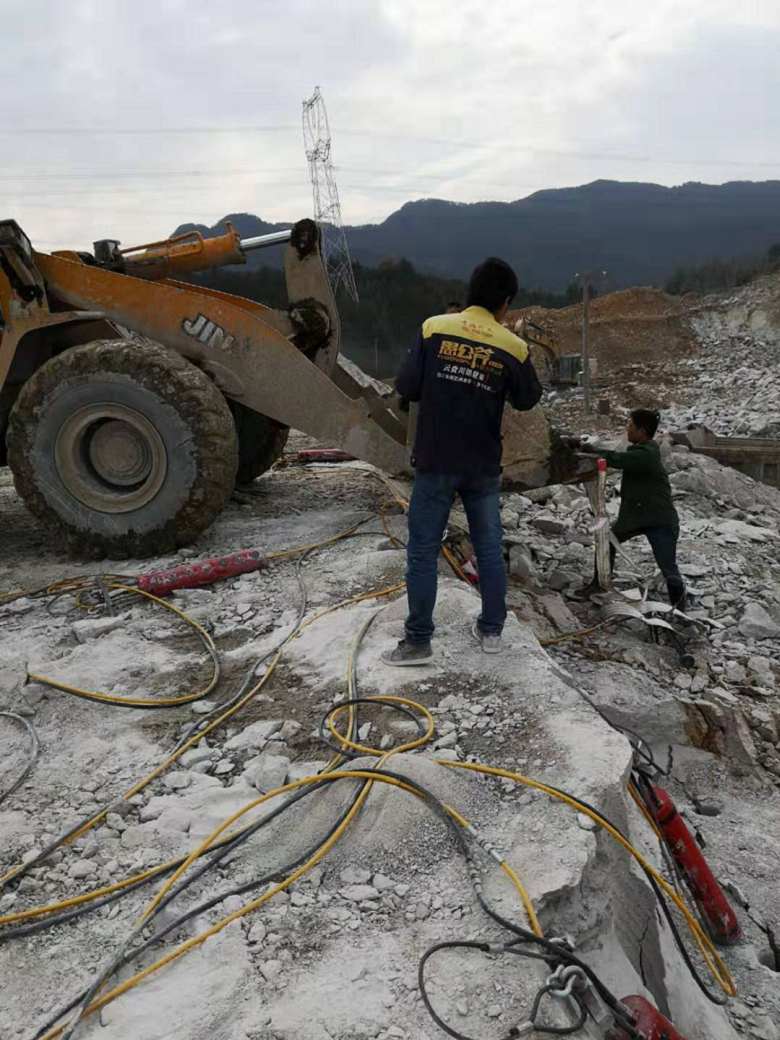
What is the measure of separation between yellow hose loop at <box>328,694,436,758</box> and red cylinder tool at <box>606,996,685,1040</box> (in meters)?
1.10

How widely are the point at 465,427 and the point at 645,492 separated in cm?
290

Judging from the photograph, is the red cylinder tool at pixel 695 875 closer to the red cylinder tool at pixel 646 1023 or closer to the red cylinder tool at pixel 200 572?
the red cylinder tool at pixel 646 1023

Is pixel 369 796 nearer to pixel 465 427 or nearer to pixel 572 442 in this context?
pixel 465 427

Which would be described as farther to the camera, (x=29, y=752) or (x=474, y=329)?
(x=474, y=329)

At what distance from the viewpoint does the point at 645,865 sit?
9.25 ft

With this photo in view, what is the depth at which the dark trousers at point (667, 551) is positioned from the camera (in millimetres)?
6223

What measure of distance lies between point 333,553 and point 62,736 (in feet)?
7.70

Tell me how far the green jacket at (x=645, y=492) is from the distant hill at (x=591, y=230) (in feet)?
310

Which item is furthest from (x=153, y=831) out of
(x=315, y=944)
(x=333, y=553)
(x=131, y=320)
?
(x=131, y=320)

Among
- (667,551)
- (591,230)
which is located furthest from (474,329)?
(591,230)

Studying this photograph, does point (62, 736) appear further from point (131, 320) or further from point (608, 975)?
point (131, 320)

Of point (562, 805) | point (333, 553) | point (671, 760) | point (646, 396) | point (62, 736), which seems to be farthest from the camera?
point (646, 396)

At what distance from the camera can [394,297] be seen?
34.3 metres

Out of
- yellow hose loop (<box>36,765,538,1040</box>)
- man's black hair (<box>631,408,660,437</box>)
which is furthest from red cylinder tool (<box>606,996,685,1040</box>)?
man's black hair (<box>631,408,660,437</box>)
